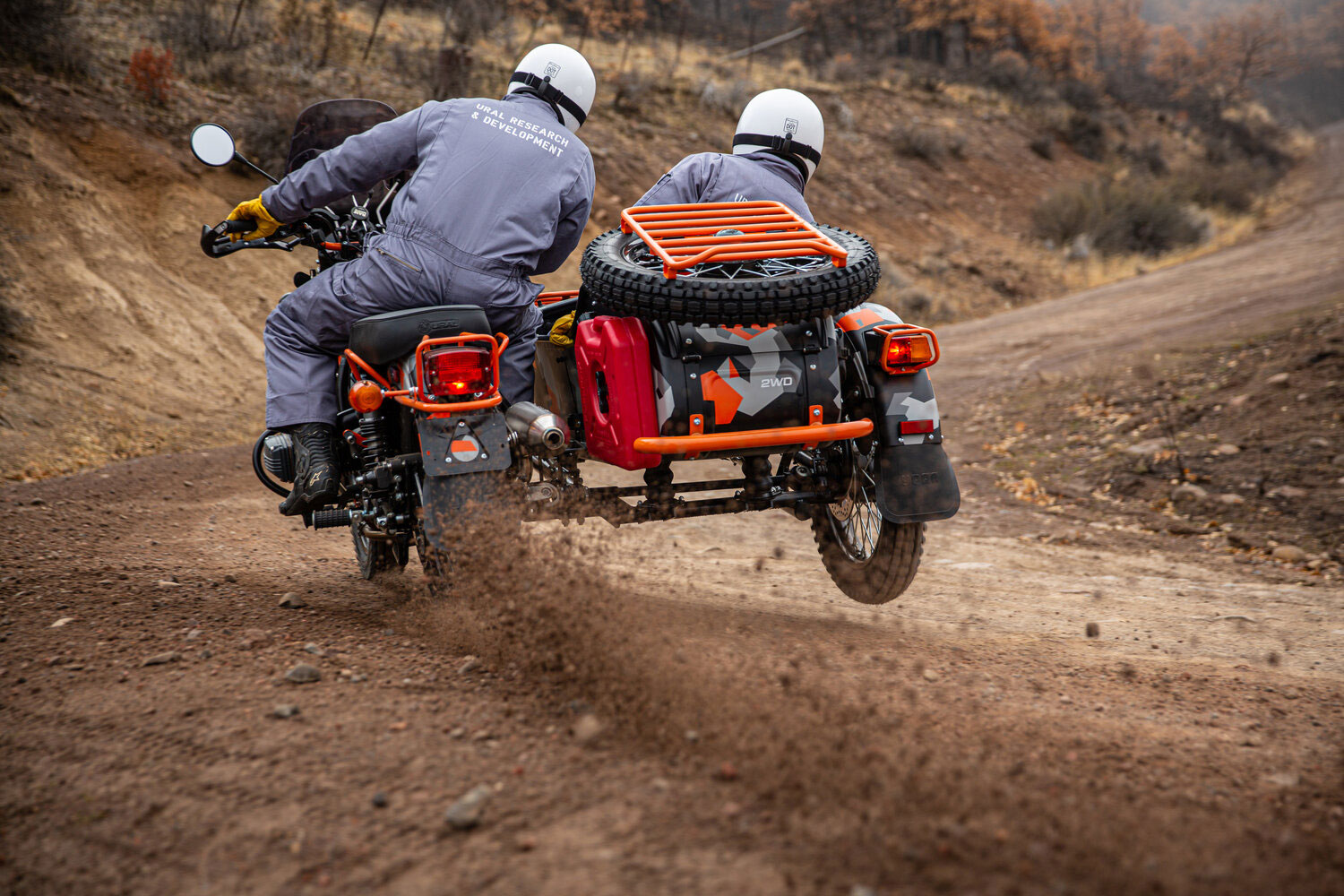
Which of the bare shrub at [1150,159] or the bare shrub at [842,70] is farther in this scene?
the bare shrub at [1150,159]

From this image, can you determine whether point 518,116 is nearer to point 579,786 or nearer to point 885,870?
point 579,786

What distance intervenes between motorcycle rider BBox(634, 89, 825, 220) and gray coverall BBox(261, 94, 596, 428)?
1.81 ft

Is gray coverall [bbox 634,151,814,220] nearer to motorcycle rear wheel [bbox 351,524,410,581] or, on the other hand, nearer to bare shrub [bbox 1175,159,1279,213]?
motorcycle rear wheel [bbox 351,524,410,581]

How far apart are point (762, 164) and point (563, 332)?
1237 millimetres

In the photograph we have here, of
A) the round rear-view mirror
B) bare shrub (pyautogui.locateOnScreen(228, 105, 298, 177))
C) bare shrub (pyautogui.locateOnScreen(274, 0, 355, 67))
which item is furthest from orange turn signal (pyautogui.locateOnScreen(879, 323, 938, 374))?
bare shrub (pyautogui.locateOnScreen(274, 0, 355, 67))

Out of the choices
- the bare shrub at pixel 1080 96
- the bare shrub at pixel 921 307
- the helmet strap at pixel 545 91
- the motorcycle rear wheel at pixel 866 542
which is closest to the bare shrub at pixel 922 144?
the bare shrub at pixel 921 307

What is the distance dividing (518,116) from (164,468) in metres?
5.34

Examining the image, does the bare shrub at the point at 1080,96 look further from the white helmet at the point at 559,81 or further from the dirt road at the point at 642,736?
the white helmet at the point at 559,81

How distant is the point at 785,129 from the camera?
4168 millimetres

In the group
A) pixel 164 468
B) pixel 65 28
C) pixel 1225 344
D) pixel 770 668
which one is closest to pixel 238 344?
pixel 164 468

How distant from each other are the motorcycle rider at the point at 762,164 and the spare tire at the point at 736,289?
72 centimetres

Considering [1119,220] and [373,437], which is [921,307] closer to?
[1119,220]

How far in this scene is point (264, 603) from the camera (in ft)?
12.0

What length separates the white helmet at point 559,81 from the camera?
12.3ft
